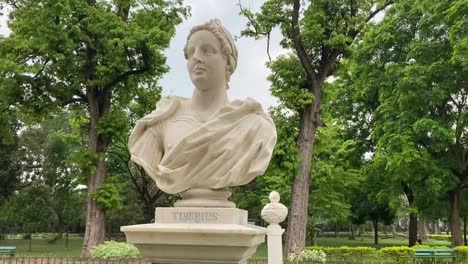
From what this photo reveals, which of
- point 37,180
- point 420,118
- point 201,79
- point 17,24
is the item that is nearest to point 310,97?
point 420,118

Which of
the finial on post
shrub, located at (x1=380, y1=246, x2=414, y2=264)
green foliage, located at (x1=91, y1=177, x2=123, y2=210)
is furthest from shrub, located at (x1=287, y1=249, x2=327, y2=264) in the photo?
the finial on post

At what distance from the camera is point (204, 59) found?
169 inches

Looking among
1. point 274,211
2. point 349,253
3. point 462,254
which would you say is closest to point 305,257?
point 349,253

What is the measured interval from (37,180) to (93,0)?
55.0 ft

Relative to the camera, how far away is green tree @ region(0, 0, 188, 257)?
1645cm

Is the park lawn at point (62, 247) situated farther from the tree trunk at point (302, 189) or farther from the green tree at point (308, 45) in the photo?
the green tree at point (308, 45)

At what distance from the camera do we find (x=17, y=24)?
56.4 feet

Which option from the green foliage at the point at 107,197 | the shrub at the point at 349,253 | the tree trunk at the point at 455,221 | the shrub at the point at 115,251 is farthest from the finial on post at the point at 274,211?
the tree trunk at the point at 455,221

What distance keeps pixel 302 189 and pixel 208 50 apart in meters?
11.8

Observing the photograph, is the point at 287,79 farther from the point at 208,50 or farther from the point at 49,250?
the point at 49,250

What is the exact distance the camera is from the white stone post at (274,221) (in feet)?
22.4

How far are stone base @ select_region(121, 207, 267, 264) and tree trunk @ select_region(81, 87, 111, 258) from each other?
12.7 m

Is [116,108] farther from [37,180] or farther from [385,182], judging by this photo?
[37,180]

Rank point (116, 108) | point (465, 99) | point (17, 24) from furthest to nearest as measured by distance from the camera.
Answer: point (465, 99) → point (116, 108) → point (17, 24)
